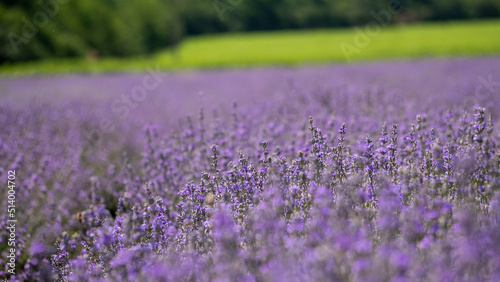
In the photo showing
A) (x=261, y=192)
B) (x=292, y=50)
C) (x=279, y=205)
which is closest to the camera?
(x=279, y=205)

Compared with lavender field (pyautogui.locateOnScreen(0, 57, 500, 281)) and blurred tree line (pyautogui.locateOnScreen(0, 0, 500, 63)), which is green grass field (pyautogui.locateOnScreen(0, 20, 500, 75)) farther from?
lavender field (pyautogui.locateOnScreen(0, 57, 500, 281))

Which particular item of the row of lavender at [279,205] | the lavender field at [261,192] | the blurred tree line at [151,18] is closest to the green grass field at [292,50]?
the blurred tree line at [151,18]

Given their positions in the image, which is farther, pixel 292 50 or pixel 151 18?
→ pixel 151 18

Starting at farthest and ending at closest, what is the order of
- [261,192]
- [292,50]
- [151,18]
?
[151,18], [292,50], [261,192]

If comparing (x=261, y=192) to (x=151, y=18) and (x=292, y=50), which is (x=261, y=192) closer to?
(x=292, y=50)

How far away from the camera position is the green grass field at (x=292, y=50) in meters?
16.6

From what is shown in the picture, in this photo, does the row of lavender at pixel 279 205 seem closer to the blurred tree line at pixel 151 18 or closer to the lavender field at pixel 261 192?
the lavender field at pixel 261 192

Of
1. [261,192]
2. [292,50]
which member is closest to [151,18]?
[292,50]

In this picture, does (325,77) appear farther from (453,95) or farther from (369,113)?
(369,113)

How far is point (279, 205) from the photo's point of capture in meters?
1.88

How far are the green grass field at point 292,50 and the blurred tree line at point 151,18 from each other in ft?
2.72

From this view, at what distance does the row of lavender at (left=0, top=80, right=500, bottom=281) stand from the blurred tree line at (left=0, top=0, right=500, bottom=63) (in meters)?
11.1

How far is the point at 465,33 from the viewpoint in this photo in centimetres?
2714

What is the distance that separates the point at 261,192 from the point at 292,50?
2176 centimetres
